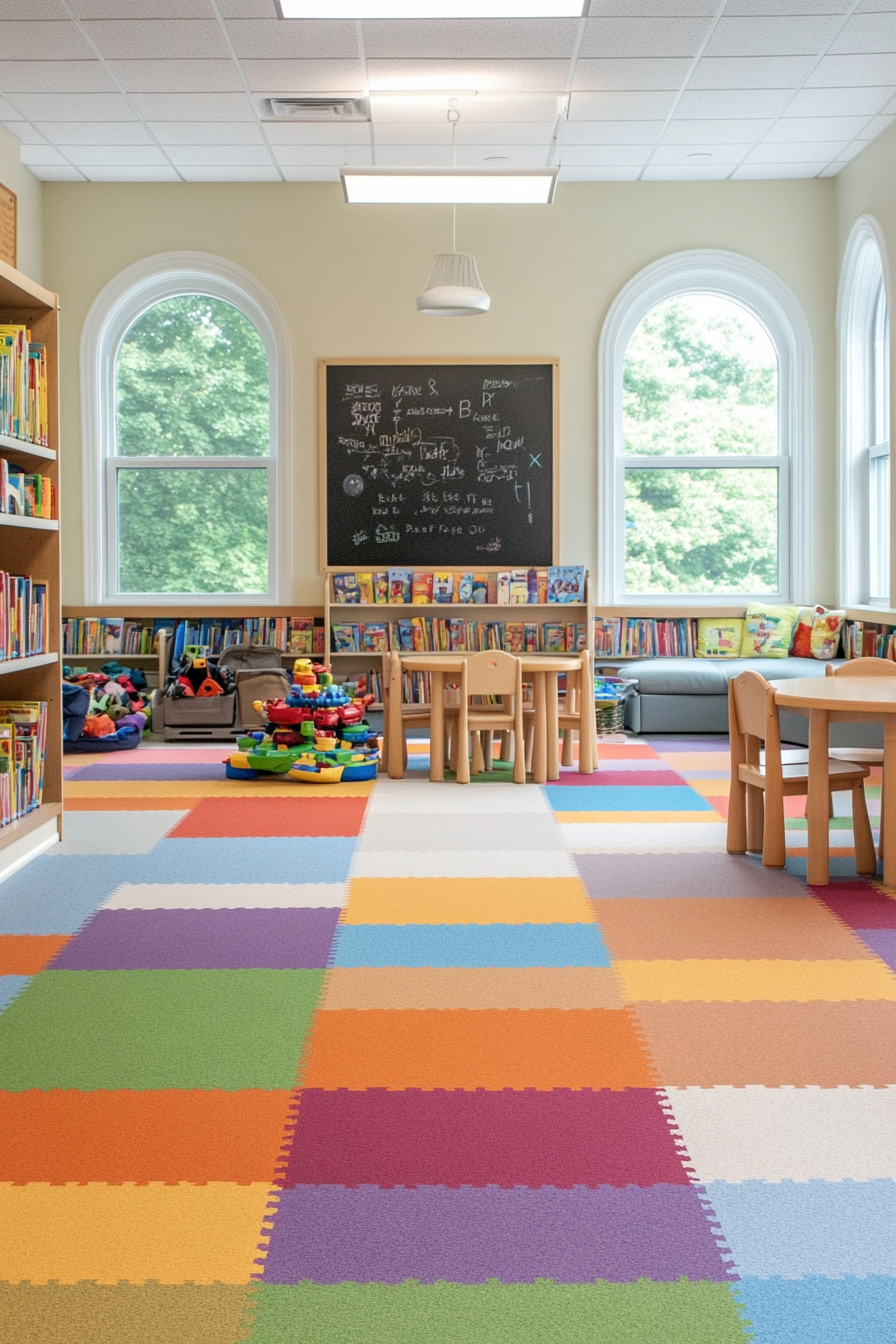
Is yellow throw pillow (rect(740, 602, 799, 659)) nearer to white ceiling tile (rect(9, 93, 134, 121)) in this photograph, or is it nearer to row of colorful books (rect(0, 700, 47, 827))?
white ceiling tile (rect(9, 93, 134, 121))

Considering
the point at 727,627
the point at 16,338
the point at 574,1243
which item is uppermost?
the point at 16,338

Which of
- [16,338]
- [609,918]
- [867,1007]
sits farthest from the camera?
[16,338]

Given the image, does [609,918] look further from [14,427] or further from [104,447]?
[104,447]

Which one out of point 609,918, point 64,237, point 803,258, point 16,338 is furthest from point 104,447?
point 609,918

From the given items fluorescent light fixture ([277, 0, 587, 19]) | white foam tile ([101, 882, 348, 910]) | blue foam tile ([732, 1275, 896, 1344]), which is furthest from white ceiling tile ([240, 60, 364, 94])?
blue foam tile ([732, 1275, 896, 1344])

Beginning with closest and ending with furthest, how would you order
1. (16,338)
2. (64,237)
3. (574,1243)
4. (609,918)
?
(574,1243) → (609,918) → (16,338) → (64,237)

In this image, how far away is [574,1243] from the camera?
1987 mm

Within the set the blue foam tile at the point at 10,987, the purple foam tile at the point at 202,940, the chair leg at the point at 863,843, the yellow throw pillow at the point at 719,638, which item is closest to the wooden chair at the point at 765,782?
the chair leg at the point at 863,843

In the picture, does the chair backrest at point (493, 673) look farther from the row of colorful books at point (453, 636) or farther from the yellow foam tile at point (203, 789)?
the row of colorful books at point (453, 636)

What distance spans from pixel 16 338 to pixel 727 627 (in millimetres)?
5787

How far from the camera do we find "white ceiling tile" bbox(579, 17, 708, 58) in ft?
19.6

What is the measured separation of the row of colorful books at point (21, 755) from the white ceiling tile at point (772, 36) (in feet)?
15.1

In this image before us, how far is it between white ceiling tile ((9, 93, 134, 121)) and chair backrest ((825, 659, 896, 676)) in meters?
5.06

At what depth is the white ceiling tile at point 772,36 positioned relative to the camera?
6.02 m
